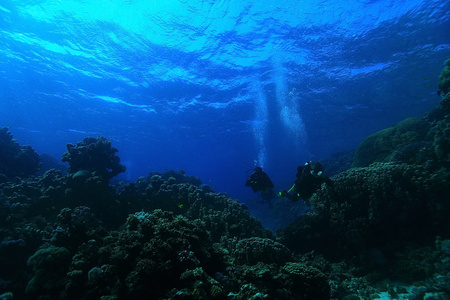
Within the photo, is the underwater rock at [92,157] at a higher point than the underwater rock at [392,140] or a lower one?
lower

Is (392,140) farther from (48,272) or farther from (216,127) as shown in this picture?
(216,127)

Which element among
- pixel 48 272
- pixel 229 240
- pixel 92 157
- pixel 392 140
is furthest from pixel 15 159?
pixel 392 140

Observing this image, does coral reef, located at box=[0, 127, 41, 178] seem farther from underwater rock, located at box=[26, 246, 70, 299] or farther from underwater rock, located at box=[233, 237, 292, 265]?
underwater rock, located at box=[233, 237, 292, 265]

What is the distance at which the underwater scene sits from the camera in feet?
13.0

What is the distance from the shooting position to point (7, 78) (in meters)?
23.7

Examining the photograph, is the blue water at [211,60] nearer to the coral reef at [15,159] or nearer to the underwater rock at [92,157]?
the coral reef at [15,159]

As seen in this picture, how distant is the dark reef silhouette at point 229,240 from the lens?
347 centimetres

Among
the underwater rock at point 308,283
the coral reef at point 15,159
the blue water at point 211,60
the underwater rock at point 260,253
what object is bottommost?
the underwater rock at point 308,283

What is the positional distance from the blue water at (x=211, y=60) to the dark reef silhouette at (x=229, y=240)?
33.5 feet

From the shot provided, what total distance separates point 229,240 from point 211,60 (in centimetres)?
1848

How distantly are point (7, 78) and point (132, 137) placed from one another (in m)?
23.1

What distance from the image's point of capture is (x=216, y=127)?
41.2 meters

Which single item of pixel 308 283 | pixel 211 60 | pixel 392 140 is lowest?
pixel 308 283

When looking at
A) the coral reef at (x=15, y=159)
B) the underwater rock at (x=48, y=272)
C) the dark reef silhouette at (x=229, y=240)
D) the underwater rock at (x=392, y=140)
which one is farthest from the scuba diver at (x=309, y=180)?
the coral reef at (x=15, y=159)
